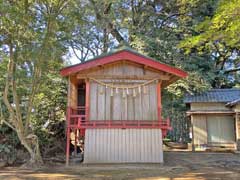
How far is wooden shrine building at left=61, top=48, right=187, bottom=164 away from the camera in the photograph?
9.00m

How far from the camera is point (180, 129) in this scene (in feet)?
56.3

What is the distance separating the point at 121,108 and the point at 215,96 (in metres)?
8.04

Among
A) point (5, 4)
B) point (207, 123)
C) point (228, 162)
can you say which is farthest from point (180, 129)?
point (5, 4)

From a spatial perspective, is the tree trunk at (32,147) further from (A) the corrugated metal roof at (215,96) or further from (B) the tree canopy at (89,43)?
(A) the corrugated metal roof at (215,96)

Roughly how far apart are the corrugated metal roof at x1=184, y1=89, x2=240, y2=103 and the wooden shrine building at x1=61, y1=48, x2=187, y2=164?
5905 mm

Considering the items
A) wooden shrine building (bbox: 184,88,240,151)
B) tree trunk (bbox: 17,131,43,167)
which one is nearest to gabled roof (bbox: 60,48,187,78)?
tree trunk (bbox: 17,131,43,167)

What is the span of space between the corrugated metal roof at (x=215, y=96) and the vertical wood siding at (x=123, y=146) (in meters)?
6.64

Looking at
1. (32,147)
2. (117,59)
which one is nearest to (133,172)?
(32,147)

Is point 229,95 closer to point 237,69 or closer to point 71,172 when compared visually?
point 237,69

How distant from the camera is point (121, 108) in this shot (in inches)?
369

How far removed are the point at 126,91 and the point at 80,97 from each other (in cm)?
265

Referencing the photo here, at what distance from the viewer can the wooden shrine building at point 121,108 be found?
354 inches

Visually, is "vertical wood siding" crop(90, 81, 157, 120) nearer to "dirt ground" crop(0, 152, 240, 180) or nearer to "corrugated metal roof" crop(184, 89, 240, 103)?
"dirt ground" crop(0, 152, 240, 180)

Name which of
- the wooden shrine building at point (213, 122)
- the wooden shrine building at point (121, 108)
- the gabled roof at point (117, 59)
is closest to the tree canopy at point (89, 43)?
the gabled roof at point (117, 59)
